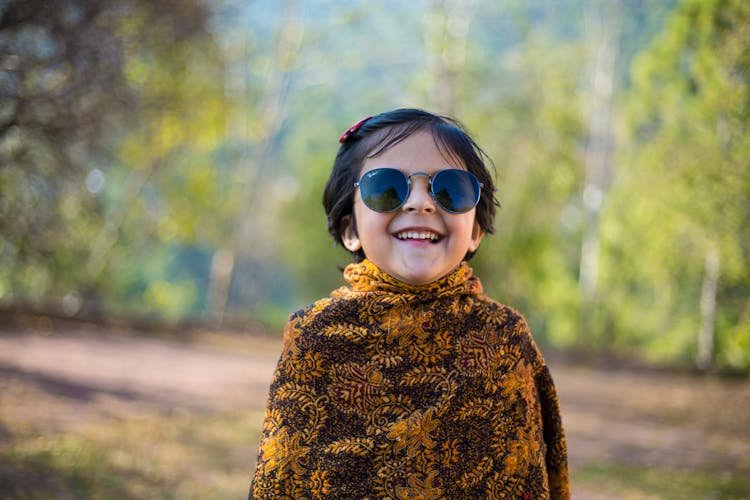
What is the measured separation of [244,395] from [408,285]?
7241 millimetres

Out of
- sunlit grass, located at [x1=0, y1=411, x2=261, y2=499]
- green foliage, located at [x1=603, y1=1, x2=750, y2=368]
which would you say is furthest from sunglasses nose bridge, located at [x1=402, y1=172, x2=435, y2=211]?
green foliage, located at [x1=603, y1=1, x2=750, y2=368]

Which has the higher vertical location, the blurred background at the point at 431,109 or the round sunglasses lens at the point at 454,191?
the blurred background at the point at 431,109

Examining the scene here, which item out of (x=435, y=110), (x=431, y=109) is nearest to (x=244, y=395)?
(x=431, y=109)

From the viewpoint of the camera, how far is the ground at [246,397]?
6035 mm

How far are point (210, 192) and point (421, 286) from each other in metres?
15.3

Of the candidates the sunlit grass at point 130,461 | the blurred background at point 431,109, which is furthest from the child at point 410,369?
the blurred background at point 431,109

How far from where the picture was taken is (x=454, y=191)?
162 cm

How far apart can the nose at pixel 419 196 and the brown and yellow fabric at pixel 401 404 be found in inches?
6.5

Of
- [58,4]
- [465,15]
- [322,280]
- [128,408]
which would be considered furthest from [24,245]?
[322,280]

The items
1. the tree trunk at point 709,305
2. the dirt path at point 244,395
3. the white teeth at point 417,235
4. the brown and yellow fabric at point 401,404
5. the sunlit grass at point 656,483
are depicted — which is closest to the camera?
the brown and yellow fabric at point 401,404

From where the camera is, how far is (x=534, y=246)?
17750mm

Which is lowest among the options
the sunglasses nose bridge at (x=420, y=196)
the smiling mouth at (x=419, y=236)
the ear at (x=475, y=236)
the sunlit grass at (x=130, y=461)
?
the sunlit grass at (x=130, y=461)

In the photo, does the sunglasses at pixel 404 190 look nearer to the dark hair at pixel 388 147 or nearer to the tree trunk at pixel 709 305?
the dark hair at pixel 388 147

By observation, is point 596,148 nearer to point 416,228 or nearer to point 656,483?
point 656,483
